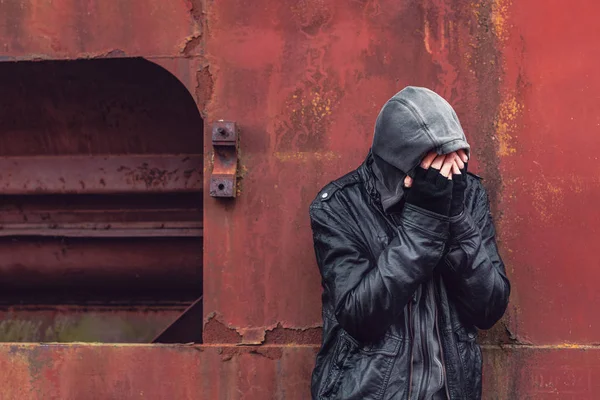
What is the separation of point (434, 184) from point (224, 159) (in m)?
1.08

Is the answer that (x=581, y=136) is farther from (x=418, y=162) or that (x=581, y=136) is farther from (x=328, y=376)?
(x=328, y=376)

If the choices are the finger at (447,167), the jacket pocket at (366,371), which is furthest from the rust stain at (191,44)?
the jacket pocket at (366,371)

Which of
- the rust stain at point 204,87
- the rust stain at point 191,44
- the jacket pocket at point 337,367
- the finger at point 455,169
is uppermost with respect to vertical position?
the rust stain at point 191,44

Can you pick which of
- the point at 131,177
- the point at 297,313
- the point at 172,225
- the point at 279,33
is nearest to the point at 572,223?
the point at 297,313

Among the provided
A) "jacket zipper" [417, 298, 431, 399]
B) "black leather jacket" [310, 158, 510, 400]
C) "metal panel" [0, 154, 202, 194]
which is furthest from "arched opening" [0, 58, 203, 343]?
A: "jacket zipper" [417, 298, 431, 399]

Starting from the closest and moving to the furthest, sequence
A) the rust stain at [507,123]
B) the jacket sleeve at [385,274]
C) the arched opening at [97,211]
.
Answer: the jacket sleeve at [385,274] < the rust stain at [507,123] < the arched opening at [97,211]

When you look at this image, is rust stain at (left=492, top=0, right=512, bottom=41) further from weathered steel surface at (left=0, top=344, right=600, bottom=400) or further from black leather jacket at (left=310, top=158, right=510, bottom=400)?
weathered steel surface at (left=0, top=344, right=600, bottom=400)

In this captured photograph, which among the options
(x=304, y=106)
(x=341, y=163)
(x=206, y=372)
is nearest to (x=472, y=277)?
(x=341, y=163)

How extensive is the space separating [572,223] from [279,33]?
144cm

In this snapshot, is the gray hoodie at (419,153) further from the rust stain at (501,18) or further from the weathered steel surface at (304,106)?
the rust stain at (501,18)

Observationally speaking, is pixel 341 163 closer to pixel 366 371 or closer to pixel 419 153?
pixel 419 153

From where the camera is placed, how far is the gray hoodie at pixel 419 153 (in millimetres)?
2092

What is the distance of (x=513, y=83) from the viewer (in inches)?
110

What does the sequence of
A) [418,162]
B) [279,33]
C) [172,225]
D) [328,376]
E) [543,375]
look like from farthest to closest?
[172,225], [279,33], [543,375], [328,376], [418,162]
